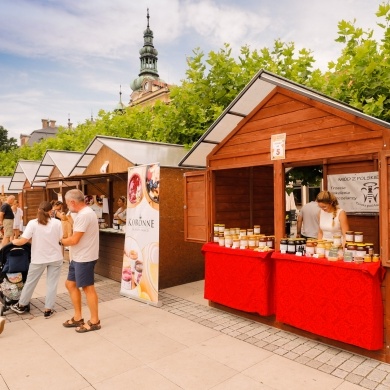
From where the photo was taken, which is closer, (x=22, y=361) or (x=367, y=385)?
(x=367, y=385)

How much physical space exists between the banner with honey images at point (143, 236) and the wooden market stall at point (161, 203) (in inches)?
29.2

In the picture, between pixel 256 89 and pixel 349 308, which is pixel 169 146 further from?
pixel 349 308

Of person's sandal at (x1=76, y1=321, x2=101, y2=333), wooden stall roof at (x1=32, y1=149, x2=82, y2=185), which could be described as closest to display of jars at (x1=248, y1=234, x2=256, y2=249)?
person's sandal at (x1=76, y1=321, x2=101, y2=333)

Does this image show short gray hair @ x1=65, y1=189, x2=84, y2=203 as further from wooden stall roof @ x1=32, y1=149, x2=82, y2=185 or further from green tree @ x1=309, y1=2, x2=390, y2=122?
wooden stall roof @ x1=32, y1=149, x2=82, y2=185

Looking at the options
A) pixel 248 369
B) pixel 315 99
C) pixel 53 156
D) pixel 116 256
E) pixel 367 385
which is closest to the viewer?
pixel 367 385

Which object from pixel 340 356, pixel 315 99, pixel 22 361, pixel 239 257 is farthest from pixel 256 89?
pixel 22 361

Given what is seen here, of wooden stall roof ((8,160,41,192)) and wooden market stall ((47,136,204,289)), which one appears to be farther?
wooden stall roof ((8,160,41,192))

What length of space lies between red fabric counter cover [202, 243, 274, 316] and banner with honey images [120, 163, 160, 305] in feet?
3.32

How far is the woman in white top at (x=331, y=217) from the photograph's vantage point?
468cm

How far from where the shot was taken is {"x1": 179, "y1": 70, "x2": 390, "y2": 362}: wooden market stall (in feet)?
12.6

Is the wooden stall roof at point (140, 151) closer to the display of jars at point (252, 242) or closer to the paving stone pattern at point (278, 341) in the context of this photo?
the display of jars at point (252, 242)

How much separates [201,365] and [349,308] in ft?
6.11

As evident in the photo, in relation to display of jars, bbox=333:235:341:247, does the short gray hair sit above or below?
above

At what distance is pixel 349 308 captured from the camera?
3965mm
